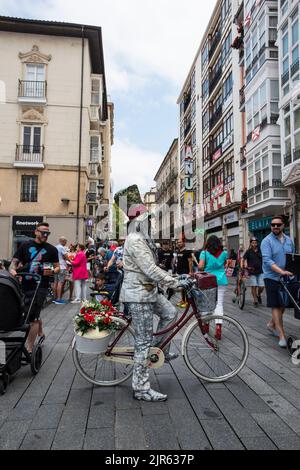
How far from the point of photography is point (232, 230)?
1126 inches

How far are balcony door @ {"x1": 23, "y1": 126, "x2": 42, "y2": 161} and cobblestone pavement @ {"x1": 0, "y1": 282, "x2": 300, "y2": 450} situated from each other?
22.0 meters

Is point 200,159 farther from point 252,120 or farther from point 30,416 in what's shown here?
point 30,416

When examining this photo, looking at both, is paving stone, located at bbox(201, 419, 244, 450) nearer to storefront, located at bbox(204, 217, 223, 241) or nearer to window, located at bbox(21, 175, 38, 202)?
window, located at bbox(21, 175, 38, 202)

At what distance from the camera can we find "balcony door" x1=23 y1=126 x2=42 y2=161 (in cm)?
2433

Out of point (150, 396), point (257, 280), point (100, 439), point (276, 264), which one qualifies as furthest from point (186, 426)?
point (257, 280)

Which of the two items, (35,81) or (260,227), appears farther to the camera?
(35,81)

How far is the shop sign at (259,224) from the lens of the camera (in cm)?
2261

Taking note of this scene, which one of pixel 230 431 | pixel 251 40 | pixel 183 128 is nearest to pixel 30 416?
pixel 230 431

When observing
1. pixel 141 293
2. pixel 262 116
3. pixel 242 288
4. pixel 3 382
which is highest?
pixel 262 116

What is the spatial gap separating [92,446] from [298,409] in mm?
1952

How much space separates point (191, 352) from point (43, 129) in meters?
23.7

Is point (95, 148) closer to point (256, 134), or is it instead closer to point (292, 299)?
point (256, 134)

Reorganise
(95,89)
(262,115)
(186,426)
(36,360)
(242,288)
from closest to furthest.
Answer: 1. (186,426)
2. (36,360)
3. (242,288)
4. (262,115)
5. (95,89)

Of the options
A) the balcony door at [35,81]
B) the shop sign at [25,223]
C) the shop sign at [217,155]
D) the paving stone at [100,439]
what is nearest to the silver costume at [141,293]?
the paving stone at [100,439]
